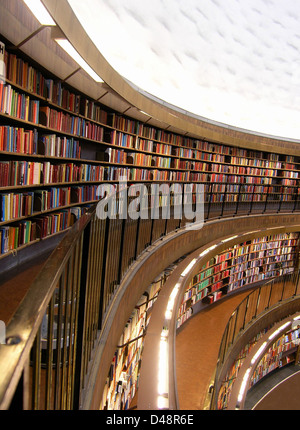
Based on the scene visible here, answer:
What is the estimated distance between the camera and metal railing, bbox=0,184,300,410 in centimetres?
47

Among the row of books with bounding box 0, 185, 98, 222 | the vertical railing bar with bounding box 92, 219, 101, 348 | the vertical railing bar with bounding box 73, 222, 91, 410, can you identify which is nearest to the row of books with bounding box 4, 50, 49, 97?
the row of books with bounding box 0, 185, 98, 222

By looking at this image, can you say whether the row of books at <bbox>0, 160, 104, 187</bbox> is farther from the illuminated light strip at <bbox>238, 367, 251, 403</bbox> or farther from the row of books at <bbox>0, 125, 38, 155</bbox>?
the illuminated light strip at <bbox>238, 367, 251, 403</bbox>

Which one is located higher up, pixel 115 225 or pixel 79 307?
pixel 115 225

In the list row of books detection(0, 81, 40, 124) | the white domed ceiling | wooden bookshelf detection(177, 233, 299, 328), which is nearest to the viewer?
row of books detection(0, 81, 40, 124)

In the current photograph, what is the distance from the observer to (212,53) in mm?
8648

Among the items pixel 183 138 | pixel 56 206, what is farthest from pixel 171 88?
pixel 56 206

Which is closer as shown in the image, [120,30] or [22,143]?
[22,143]

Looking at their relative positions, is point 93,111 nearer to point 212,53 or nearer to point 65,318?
point 65,318

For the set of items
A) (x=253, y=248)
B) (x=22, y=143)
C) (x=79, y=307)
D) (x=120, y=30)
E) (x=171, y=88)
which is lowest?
(x=253, y=248)

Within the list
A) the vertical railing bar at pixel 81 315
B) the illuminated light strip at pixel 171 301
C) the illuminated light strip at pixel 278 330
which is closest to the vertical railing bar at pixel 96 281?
the vertical railing bar at pixel 81 315
